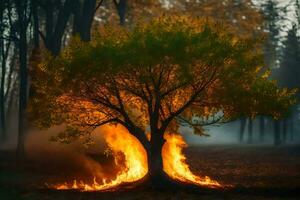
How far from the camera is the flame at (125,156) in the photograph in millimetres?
24453

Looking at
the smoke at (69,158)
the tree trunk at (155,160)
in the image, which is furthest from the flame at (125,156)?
the tree trunk at (155,160)

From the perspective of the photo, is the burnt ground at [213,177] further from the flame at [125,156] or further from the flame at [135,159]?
the flame at [125,156]

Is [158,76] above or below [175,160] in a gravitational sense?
above

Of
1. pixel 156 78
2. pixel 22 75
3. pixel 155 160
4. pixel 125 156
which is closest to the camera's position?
pixel 156 78

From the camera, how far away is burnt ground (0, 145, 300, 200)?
1988 cm

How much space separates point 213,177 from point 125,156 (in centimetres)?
518

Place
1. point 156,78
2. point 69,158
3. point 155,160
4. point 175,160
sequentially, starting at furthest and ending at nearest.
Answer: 1. point 69,158
2. point 175,160
3. point 155,160
4. point 156,78

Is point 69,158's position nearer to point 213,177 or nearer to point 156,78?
point 213,177

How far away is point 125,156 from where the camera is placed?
1011 inches

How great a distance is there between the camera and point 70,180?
25703 millimetres

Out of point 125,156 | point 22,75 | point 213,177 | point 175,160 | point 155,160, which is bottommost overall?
point 213,177

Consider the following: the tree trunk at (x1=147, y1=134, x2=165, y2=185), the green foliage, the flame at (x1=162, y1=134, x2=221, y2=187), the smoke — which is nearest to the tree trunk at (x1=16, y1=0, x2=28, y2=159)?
the smoke

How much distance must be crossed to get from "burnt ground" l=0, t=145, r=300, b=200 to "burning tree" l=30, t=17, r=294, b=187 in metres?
2.36

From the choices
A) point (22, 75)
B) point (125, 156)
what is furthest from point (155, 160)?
point (22, 75)
